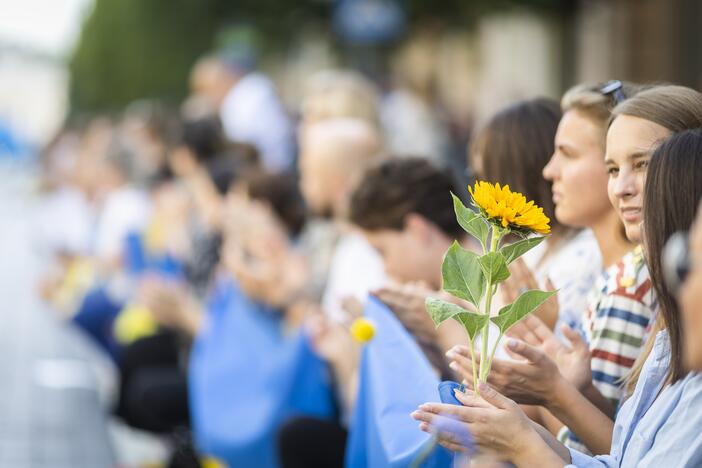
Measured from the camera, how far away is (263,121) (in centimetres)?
1007

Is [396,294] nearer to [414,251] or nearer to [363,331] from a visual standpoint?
[363,331]

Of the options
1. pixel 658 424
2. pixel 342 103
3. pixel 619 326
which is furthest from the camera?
pixel 342 103

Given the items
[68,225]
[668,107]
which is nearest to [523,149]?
[668,107]

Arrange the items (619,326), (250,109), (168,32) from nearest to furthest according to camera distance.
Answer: (619,326) → (250,109) → (168,32)

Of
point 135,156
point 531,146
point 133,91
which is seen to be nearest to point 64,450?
point 135,156

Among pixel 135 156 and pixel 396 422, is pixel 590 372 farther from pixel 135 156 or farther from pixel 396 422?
pixel 135 156

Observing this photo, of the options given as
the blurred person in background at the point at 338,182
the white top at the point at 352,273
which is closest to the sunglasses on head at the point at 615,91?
the white top at the point at 352,273

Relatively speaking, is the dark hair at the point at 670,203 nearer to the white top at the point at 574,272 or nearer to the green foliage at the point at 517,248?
the green foliage at the point at 517,248

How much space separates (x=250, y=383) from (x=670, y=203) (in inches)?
109

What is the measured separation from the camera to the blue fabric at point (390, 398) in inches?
115

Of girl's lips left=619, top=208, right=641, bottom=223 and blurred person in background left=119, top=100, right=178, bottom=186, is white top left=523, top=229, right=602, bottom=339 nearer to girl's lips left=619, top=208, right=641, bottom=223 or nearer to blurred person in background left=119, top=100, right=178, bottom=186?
girl's lips left=619, top=208, right=641, bottom=223

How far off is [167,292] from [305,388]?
66.8 inches

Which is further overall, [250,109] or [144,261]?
[250,109]

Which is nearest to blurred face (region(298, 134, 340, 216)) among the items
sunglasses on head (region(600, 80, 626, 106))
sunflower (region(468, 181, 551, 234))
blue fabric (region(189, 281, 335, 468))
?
blue fabric (region(189, 281, 335, 468))
